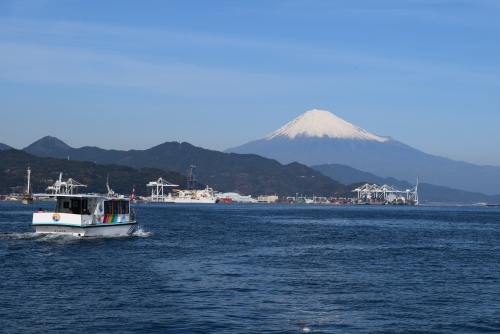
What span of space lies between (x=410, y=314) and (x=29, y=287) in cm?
1560

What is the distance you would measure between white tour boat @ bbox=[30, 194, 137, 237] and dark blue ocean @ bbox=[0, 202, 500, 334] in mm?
1049

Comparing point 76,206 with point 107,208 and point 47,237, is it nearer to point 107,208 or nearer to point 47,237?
point 47,237

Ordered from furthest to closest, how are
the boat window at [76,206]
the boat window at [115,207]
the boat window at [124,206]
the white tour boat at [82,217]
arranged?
the boat window at [124,206] < the boat window at [115,207] < the boat window at [76,206] < the white tour boat at [82,217]

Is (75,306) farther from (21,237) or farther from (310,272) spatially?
(21,237)

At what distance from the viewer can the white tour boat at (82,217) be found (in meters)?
49.2

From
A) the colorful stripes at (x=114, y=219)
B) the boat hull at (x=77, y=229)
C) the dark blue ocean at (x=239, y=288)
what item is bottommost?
the dark blue ocean at (x=239, y=288)

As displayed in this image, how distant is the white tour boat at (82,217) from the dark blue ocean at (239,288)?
3.44 ft

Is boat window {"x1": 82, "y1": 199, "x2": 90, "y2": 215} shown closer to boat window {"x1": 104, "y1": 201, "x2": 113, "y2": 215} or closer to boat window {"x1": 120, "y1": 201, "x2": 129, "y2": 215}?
boat window {"x1": 104, "y1": 201, "x2": 113, "y2": 215}

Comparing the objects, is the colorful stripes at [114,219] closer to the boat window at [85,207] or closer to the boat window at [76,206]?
the boat window at [85,207]

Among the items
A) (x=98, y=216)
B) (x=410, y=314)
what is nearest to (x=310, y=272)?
(x=410, y=314)

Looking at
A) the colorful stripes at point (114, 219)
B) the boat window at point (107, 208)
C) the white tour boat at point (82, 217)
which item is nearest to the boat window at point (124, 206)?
the colorful stripes at point (114, 219)

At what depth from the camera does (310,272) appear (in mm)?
35438

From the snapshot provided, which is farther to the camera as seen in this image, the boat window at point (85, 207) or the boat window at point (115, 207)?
the boat window at point (115, 207)

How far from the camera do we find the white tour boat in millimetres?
49219
